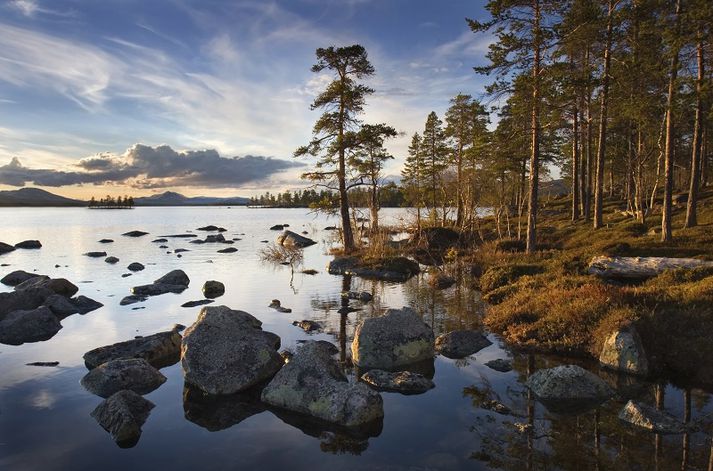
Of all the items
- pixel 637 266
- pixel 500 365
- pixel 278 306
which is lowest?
pixel 278 306

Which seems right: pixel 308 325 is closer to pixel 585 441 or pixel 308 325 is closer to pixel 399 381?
pixel 399 381

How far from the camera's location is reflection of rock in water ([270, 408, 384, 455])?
319 inches

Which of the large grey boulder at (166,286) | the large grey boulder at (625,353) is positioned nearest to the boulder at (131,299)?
the large grey boulder at (166,286)

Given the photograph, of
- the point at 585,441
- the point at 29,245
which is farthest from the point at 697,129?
the point at 29,245

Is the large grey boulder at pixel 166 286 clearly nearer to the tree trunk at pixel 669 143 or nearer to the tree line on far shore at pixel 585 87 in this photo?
the tree line on far shore at pixel 585 87

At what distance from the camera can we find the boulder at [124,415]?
8.53 meters

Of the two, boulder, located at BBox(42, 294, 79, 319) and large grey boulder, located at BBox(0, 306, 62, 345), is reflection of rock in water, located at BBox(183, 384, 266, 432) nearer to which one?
large grey boulder, located at BBox(0, 306, 62, 345)

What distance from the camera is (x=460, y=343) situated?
13516 millimetres

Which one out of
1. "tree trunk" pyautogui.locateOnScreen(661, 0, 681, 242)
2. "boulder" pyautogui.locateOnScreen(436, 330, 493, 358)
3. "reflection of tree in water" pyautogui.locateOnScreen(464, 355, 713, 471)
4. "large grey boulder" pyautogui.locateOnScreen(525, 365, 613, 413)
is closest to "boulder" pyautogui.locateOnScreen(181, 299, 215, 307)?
"boulder" pyautogui.locateOnScreen(436, 330, 493, 358)

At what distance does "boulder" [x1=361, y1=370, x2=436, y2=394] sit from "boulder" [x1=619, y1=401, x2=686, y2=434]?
394cm

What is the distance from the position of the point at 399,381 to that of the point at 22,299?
52.8 ft

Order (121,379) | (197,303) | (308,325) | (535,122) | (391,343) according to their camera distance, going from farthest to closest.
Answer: (535,122) < (197,303) < (308,325) < (391,343) < (121,379)

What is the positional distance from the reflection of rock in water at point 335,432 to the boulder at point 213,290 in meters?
13.4

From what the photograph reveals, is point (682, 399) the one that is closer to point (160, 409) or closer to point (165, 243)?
point (160, 409)
